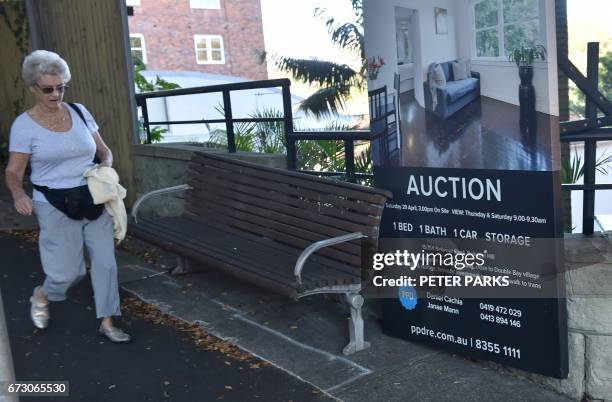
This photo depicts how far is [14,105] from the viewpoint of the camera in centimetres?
1035

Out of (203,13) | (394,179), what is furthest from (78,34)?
(203,13)

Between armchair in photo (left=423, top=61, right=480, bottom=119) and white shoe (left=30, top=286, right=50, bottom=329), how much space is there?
9.14 feet

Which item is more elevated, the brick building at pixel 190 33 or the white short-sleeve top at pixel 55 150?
the brick building at pixel 190 33

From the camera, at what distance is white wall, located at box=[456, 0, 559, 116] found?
3.45m

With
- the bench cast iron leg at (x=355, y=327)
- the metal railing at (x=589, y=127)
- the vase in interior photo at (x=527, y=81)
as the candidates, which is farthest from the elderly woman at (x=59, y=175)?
the metal railing at (x=589, y=127)

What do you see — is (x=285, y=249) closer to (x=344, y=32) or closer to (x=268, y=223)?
(x=268, y=223)

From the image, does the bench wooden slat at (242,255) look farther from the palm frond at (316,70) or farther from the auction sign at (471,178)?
the palm frond at (316,70)

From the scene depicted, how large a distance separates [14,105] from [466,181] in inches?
326

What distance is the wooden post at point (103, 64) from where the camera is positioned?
Result: 755 cm

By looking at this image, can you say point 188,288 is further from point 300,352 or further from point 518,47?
point 518,47

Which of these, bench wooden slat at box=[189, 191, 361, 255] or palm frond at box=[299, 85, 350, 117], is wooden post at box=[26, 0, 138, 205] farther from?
palm frond at box=[299, 85, 350, 117]

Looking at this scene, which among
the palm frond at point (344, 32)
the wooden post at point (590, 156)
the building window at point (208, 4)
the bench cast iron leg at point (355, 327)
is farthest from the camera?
the building window at point (208, 4)

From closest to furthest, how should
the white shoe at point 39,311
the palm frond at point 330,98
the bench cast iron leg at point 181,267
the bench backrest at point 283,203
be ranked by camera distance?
1. the bench backrest at point 283,203
2. the white shoe at point 39,311
3. the bench cast iron leg at point 181,267
4. the palm frond at point 330,98

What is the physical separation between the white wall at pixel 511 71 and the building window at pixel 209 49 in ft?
53.4
